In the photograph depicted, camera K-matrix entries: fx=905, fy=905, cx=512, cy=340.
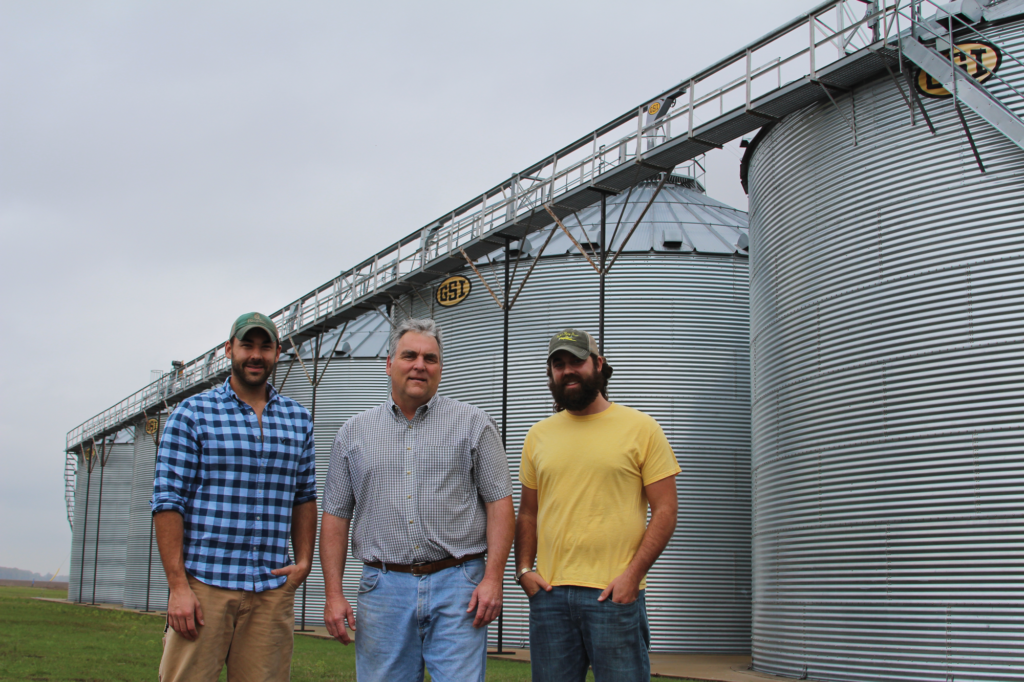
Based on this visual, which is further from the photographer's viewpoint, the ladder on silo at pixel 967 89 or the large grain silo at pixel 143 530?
the large grain silo at pixel 143 530

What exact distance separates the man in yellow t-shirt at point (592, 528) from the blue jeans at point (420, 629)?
335 millimetres

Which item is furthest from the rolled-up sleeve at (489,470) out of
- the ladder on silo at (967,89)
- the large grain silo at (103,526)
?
the large grain silo at (103,526)

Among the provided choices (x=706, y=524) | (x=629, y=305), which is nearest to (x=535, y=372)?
(x=629, y=305)

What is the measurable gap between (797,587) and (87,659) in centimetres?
1330

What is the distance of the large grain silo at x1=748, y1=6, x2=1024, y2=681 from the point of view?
1213 cm

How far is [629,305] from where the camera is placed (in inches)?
890

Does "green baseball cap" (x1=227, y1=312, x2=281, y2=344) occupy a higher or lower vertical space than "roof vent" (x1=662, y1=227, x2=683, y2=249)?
lower

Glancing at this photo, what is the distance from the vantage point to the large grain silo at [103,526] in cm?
5359

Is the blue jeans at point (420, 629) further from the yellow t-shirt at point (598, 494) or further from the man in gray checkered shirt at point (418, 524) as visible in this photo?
the yellow t-shirt at point (598, 494)

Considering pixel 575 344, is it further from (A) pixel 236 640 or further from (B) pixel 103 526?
(B) pixel 103 526

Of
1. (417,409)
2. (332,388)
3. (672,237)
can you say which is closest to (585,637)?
(417,409)

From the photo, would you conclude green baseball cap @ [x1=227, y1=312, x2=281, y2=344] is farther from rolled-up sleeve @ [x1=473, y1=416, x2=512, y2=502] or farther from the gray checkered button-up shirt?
rolled-up sleeve @ [x1=473, y1=416, x2=512, y2=502]

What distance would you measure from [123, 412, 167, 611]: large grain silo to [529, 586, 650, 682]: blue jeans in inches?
1769

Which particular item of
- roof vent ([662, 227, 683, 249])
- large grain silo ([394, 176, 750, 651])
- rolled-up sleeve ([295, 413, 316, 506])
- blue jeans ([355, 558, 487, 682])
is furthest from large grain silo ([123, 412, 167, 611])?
blue jeans ([355, 558, 487, 682])
